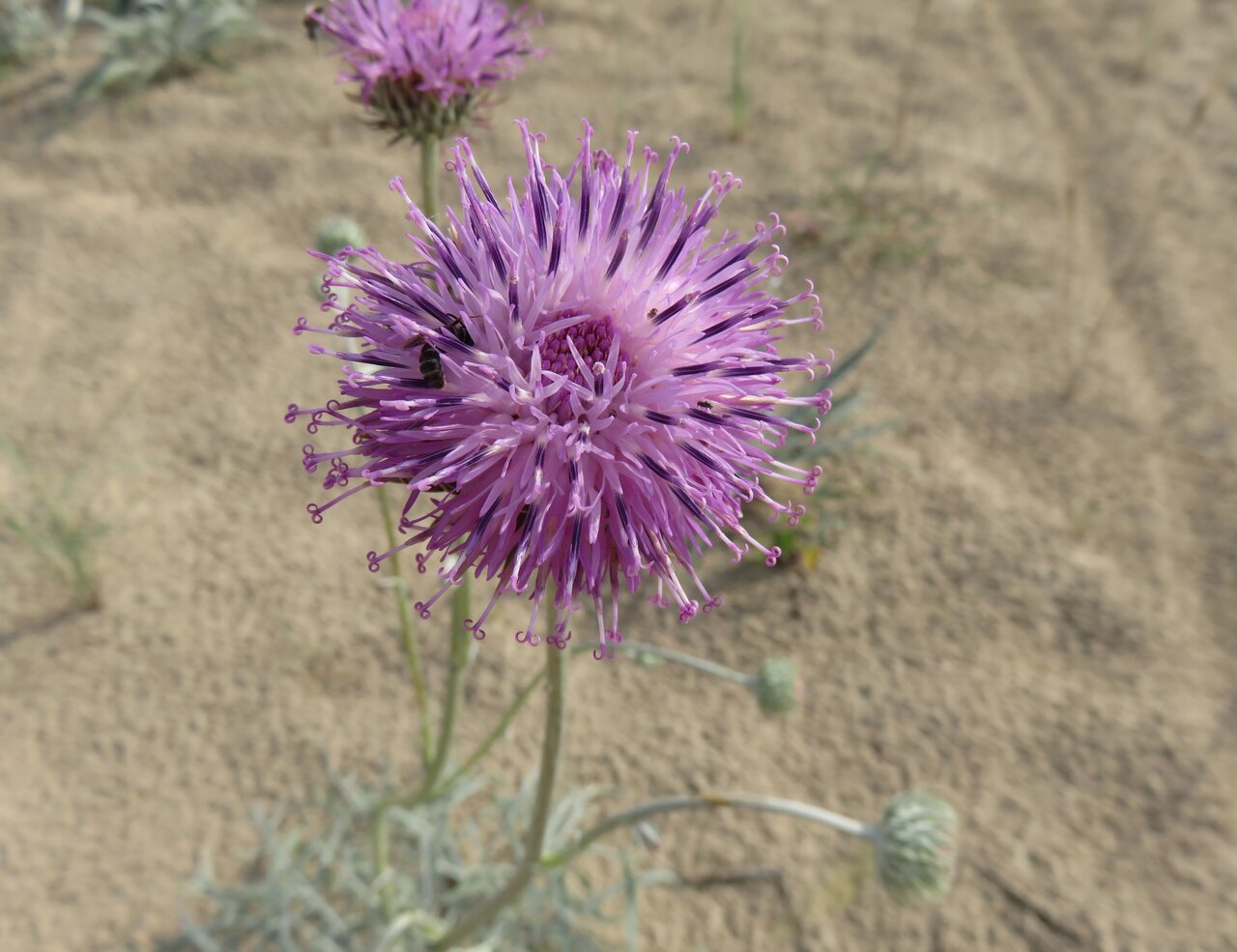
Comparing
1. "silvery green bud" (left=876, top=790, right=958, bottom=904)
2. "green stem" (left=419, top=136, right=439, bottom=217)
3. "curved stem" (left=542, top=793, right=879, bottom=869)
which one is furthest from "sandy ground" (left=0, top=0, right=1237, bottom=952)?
"green stem" (left=419, top=136, right=439, bottom=217)

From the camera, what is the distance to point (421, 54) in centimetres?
257

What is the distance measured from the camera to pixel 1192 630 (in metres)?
3.47

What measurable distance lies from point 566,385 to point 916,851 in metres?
1.39

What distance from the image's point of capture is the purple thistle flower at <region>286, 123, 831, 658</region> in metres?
1.62

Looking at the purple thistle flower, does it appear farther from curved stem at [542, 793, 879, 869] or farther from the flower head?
the flower head

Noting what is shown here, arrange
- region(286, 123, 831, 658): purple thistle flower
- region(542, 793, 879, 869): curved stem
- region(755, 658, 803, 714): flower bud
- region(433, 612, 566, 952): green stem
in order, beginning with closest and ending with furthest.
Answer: region(286, 123, 831, 658): purple thistle flower
region(433, 612, 566, 952): green stem
region(542, 793, 879, 869): curved stem
region(755, 658, 803, 714): flower bud

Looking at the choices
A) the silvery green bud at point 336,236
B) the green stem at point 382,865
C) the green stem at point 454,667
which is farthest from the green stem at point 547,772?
the silvery green bud at point 336,236

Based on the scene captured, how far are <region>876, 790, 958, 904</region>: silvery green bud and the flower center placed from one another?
4.35 ft

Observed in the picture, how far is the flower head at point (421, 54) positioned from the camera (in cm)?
256

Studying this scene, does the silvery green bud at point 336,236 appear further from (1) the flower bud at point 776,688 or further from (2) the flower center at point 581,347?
(1) the flower bud at point 776,688

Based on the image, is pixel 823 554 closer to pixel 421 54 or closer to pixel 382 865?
pixel 382 865

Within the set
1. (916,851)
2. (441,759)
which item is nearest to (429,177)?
(441,759)

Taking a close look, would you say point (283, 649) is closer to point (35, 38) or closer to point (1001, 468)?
point (1001, 468)

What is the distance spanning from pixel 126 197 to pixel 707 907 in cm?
467
